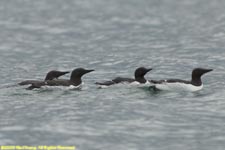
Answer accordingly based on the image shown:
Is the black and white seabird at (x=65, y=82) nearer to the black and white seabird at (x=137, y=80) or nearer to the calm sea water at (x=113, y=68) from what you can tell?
the calm sea water at (x=113, y=68)

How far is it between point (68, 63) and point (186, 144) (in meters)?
13.7

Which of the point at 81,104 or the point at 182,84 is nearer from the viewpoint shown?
the point at 81,104

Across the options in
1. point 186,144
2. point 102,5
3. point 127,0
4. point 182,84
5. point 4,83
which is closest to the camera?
point 186,144

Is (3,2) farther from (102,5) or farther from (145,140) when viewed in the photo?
(145,140)

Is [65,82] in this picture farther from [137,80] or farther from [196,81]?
[196,81]

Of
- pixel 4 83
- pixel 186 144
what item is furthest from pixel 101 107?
Result: pixel 4 83

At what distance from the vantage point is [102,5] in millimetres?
56094

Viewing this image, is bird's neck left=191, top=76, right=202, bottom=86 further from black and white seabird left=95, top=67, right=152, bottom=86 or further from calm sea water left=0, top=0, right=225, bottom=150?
black and white seabird left=95, top=67, right=152, bottom=86

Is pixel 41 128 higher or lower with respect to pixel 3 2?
lower

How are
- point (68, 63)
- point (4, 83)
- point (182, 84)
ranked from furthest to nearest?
point (68, 63)
point (4, 83)
point (182, 84)

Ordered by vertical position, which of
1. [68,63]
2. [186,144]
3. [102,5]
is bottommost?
[186,144]

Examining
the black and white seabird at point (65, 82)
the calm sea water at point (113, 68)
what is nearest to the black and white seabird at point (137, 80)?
the calm sea water at point (113, 68)

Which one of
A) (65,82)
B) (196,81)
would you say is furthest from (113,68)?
(196,81)

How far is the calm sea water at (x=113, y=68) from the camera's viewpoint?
1861cm
